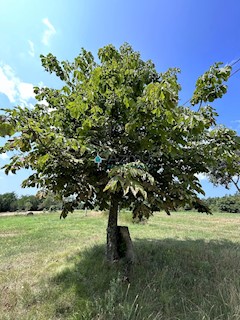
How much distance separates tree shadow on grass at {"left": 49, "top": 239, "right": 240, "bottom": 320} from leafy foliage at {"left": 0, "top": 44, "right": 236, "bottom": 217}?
1.19 metres

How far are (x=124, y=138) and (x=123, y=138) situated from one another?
0.02 metres

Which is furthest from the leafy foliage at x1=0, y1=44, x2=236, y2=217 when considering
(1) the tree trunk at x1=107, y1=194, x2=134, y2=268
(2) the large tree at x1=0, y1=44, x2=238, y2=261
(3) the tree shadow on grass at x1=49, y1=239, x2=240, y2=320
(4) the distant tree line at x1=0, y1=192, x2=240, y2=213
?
(4) the distant tree line at x1=0, y1=192, x2=240, y2=213

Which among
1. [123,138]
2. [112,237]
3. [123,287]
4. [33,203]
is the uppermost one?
[33,203]

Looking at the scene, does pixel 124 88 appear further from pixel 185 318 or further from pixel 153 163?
pixel 185 318

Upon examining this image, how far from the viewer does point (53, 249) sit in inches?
289

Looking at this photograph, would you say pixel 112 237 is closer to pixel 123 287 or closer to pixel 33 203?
pixel 123 287

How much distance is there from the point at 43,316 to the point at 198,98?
373cm

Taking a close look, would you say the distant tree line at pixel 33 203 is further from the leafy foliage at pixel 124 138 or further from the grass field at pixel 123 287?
the leafy foliage at pixel 124 138

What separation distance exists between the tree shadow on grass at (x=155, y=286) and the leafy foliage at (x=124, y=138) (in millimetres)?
1194

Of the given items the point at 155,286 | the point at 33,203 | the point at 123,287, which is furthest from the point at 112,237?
the point at 33,203

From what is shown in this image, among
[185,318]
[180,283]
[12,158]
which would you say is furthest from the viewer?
[180,283]

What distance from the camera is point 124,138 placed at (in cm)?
404

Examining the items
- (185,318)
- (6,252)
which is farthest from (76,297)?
(6,252)

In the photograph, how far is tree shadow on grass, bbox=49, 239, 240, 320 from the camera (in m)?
3.32
